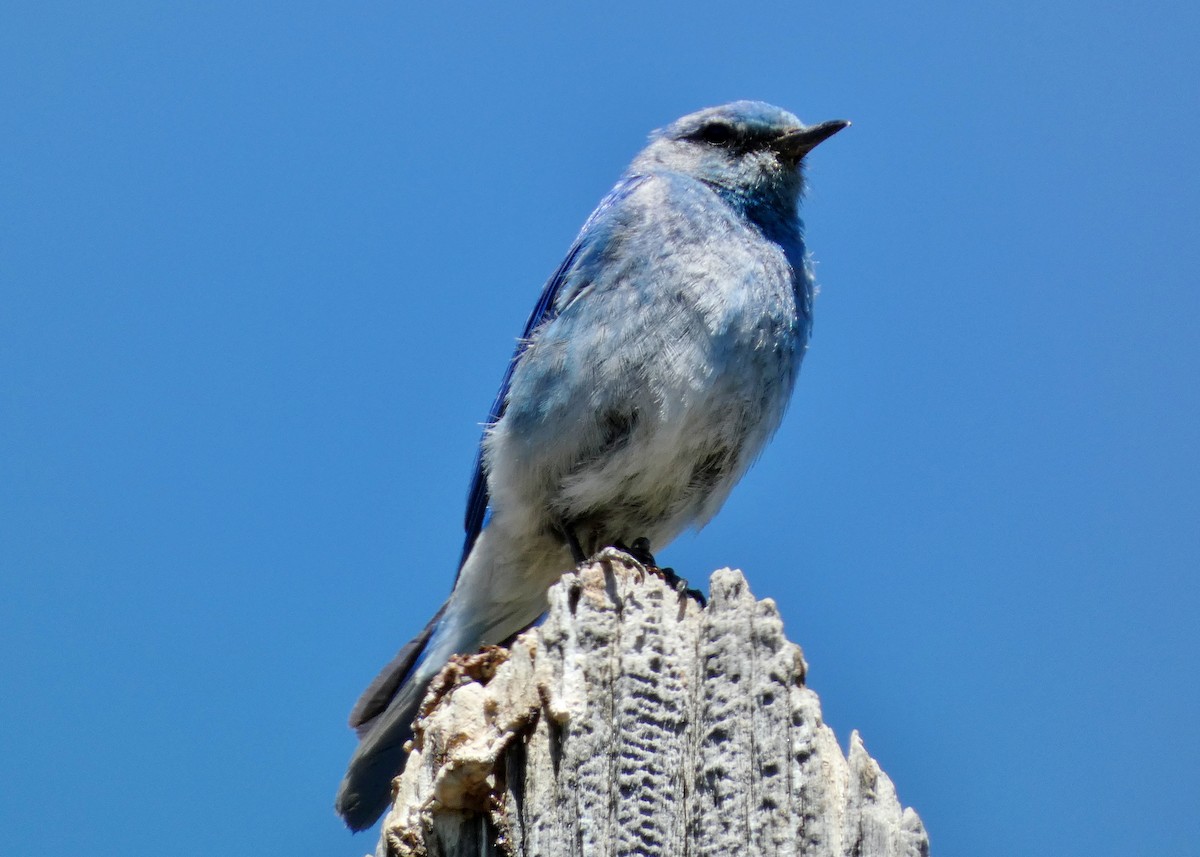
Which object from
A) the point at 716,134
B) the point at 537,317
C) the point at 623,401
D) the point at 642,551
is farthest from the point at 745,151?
the point at 642,551

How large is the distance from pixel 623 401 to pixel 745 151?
1.78m

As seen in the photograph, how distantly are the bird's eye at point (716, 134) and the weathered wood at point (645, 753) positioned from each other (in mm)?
3241


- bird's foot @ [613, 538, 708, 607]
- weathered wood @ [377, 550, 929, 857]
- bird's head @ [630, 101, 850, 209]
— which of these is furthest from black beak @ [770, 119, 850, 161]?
weathered wood @ [377, 550, 929, 857]

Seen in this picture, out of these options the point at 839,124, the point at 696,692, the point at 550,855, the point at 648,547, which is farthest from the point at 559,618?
the point at 839,124

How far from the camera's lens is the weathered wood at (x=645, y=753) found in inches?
130

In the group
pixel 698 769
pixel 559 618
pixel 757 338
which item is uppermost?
pixel 757 338

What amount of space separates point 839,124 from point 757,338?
1525 mm

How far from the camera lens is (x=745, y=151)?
21.1 feet

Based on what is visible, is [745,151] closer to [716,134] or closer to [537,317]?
[716,134]

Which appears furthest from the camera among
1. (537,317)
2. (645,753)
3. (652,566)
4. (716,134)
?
(716,134)

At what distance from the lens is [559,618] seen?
383 centimetres

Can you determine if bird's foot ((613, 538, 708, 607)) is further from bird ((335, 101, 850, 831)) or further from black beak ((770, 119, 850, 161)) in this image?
black beak ((770, 119, 850, 161))

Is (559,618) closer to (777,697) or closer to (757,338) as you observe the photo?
(777,697)

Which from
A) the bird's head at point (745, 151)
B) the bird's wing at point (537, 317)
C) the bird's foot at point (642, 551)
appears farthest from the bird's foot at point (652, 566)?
the bird's head at point (745, 151)
